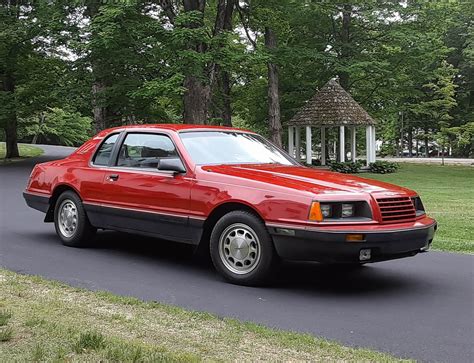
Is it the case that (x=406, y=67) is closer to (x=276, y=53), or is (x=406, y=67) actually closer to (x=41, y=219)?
(x=276, y=53)

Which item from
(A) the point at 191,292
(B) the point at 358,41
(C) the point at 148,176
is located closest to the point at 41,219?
(C) the point at 148,176

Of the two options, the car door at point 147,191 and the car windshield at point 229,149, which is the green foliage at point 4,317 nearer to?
the car door at point 147,191

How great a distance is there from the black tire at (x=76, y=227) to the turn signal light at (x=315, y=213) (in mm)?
3446

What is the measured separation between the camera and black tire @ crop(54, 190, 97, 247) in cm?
776

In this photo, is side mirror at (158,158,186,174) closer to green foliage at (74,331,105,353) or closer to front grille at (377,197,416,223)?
front grille at (377,197,416,223)

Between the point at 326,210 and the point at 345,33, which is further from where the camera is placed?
the point at 345,33

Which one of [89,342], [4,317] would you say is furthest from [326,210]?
[4,317]

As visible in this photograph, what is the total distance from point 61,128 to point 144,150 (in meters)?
49.3

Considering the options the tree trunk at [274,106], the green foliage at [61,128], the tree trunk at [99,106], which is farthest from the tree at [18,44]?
the green foliage at [61,128]

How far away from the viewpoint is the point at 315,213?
5.54 metres

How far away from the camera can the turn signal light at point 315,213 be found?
18.2 ft

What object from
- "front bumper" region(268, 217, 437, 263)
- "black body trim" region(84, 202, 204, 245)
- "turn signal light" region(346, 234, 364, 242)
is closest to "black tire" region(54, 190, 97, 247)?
"black body trim" region(84, 202, 204, 245)

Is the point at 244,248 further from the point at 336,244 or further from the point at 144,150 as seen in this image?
the point at 144,150

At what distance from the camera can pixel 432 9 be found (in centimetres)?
2969
